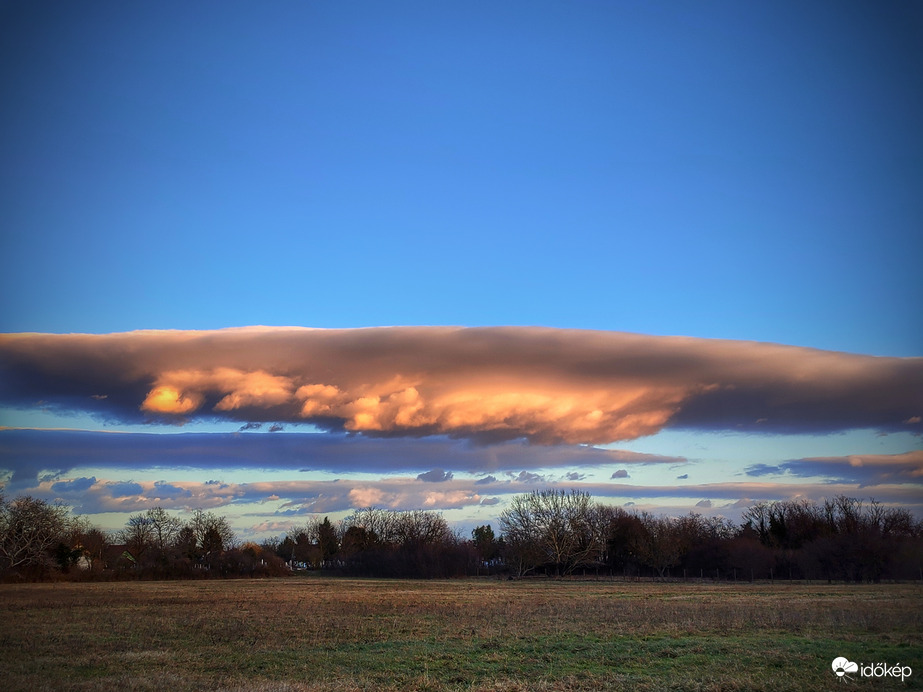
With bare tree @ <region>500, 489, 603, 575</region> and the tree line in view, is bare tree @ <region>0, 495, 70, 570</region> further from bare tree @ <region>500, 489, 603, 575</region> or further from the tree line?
bare tree @ <region>500, 489, 603, 575</region>

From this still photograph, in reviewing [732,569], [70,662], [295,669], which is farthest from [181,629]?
[732,569]

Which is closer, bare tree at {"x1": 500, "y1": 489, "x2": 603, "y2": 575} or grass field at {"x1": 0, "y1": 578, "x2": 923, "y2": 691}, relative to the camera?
grass field at {"x1": 0, "y1": 578, "x2": 923, "y2": 691}

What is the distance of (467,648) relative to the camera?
70.4ft

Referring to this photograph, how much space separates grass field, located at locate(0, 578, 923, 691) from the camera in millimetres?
16641

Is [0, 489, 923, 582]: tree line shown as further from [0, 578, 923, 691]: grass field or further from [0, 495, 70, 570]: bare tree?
[0, 578, 923, 691]: grass field

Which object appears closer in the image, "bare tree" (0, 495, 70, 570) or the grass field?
the grass field

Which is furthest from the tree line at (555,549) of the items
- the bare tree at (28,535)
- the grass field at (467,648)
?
the grass field at (467,648)

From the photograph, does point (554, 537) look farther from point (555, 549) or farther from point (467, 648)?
point (467, 648)

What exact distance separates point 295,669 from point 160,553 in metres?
94.2

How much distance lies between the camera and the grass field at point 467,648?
54.6 feet

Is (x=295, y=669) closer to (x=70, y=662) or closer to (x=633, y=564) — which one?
(x=70, y=662)

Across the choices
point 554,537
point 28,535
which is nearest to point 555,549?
point 554,537

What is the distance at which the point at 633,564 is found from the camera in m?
101

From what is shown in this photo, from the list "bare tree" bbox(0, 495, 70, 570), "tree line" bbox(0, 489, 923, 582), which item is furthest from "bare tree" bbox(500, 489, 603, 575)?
"bare tree" bbox(0, 495, 70, 570)
